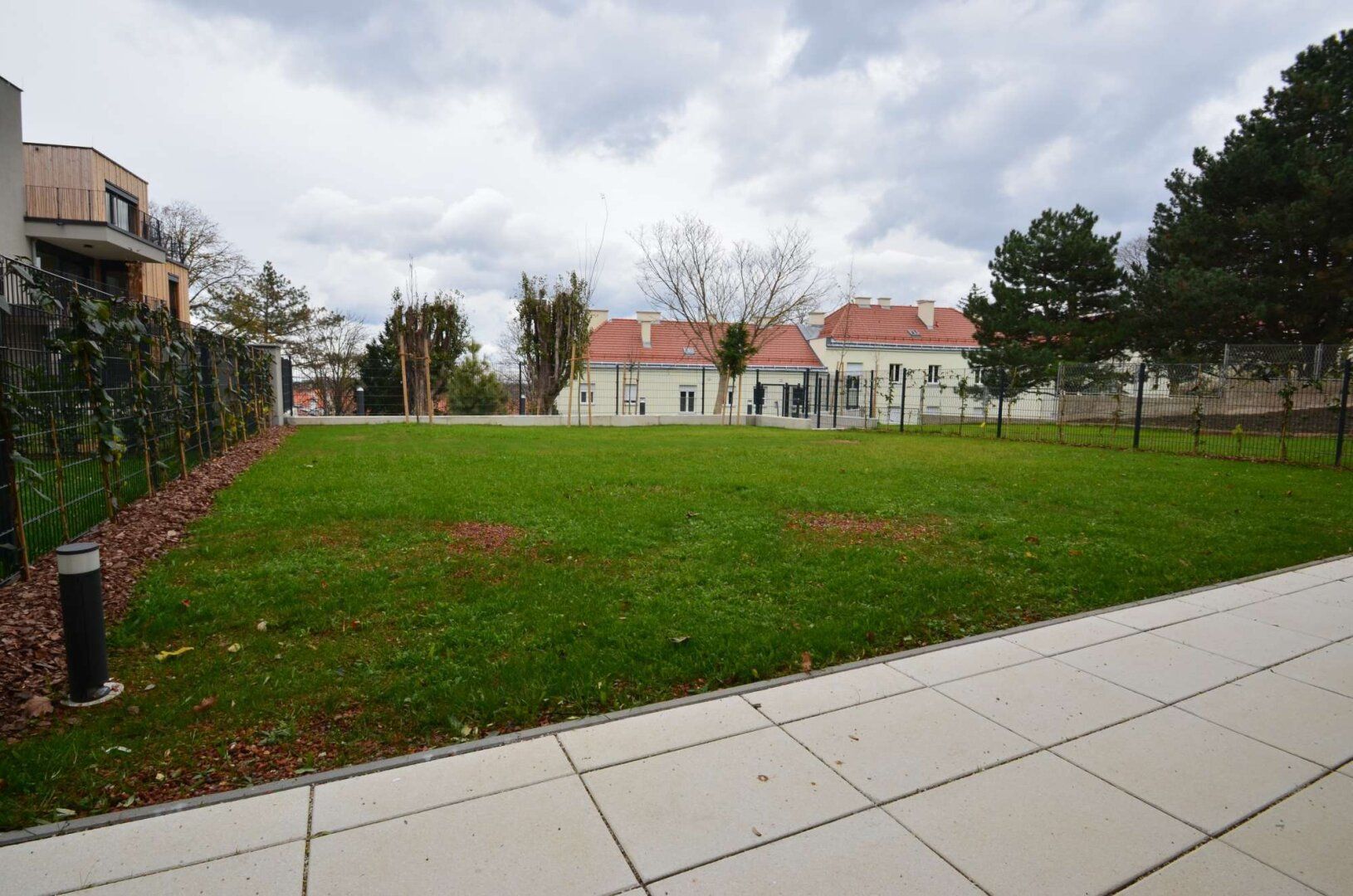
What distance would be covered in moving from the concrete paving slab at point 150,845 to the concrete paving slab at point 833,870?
1230mm

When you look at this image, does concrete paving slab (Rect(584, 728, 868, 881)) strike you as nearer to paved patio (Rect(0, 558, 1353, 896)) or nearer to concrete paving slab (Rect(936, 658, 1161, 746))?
paved patio (Rect(0, 558, 1353, 896))

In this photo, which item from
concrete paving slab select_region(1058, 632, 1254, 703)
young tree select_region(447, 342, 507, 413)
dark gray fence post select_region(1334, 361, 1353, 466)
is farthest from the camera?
young tree select_region(447, 342, 507, 413)

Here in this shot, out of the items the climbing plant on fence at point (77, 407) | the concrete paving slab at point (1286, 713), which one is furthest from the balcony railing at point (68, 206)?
the concrete paving slab at point (1286, 713)

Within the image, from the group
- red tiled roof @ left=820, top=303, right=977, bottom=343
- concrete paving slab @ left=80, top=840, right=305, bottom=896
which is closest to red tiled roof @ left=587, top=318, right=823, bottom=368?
red tiled roof @ left=820, top=303, right=977, bottom=343

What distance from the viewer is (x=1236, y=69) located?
8234 millimetres

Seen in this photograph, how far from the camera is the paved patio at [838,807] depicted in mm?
1874

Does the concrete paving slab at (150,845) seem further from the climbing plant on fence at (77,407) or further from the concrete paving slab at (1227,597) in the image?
the concrete paving slab at (1227,597)

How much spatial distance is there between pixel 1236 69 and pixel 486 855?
11.3m

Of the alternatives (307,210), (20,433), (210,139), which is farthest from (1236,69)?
(307,210)

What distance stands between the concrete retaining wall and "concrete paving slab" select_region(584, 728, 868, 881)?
18.0 m

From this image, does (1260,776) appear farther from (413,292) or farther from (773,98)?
(413,292)

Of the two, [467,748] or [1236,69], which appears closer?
[467,748]

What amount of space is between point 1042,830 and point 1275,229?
2544 cm

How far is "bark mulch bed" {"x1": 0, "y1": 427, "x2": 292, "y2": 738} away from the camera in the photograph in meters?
2.93
